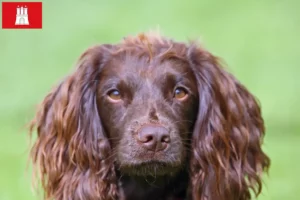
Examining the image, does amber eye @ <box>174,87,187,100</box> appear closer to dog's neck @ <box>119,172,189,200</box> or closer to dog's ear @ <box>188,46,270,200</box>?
dog's ear @ <box>188,46,270,200</box>

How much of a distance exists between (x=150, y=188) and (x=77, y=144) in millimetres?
468

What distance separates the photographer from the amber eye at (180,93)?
15.1 ft

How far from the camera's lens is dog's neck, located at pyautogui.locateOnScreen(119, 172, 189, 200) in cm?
473

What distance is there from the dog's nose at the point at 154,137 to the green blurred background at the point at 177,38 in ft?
9.17

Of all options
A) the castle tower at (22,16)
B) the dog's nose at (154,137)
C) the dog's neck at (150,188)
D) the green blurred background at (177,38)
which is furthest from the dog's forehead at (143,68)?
the castle tower at (22,16)

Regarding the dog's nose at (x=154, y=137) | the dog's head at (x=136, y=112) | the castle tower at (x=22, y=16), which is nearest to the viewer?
the dog's nose at (x=154, y=137)

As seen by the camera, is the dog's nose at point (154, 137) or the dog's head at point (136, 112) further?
the dog's head at point (136, 112)

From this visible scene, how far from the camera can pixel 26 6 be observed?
725 centimetres

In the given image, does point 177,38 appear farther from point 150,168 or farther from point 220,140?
point 150,168

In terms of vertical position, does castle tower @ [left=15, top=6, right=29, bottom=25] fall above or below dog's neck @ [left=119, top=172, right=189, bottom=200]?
above

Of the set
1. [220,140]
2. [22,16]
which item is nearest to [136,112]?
[220,140]

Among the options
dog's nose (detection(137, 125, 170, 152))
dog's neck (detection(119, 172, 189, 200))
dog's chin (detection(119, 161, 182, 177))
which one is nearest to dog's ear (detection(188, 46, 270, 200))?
dog's neck (detection(119, 172, 189, 200))

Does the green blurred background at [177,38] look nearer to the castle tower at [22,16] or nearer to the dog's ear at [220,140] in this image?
the castle tower at [22,16]

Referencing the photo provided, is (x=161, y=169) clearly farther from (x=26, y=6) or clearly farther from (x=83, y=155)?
(x=26, y=6)
